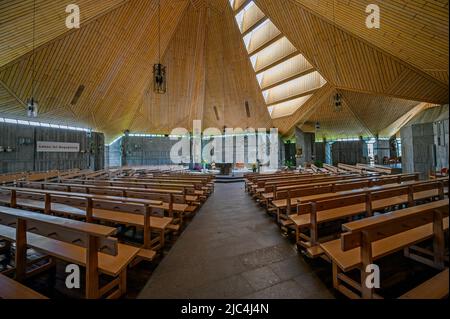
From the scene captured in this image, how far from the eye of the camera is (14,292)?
4.89ft

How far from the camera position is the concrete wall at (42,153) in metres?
10.3

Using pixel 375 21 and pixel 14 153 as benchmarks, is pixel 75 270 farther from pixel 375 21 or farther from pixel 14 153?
pixel 14 153

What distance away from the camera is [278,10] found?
757 cm

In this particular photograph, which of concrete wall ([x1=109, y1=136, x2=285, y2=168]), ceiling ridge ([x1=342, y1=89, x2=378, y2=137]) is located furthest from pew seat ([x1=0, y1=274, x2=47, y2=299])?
concrete wall ([x1=109, y1=136, x2=285, y2=168])

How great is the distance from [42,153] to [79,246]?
→ 13.6 meters

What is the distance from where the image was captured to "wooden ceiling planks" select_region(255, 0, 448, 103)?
6.70m

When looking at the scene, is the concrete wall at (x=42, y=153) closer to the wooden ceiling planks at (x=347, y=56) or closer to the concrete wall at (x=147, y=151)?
the concrete wall at (x=147, y=151)

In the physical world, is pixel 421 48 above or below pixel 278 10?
below

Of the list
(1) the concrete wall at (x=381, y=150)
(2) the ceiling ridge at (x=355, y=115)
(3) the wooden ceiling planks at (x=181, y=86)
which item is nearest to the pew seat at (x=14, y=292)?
(3) the wooden ceiling planks at (x=181, y=86)

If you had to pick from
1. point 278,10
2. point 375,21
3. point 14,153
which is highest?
point 278,10

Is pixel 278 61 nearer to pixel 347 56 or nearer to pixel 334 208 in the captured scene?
pixel 347 56

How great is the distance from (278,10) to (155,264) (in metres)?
9.10
